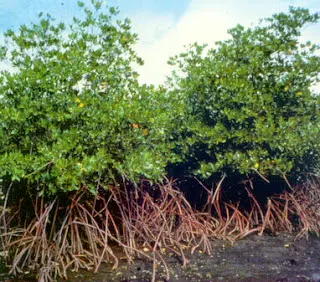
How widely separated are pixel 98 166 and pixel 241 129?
226cm

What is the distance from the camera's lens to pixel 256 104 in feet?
21.2

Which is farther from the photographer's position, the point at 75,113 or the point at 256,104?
the point at 256,104

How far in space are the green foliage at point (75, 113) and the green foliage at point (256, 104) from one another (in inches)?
43.8

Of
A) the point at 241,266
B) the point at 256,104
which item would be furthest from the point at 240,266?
the point at 256,104

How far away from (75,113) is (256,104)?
97.7 inches

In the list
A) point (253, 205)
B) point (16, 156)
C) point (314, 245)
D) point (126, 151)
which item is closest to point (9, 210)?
point (16, 156)

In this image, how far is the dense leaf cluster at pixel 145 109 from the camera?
505 cm

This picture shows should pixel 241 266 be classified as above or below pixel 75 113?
below

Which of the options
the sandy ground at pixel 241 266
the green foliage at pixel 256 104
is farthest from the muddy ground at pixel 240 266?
the green foliage at pixel 256 104

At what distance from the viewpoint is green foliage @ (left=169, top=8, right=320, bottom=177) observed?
21.2ft

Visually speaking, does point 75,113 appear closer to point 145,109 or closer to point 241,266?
point 145,109

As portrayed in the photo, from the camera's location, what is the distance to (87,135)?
5.20 metres

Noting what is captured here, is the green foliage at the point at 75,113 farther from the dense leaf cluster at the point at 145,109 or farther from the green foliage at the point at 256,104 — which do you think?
the green foliage at the point at 256,104

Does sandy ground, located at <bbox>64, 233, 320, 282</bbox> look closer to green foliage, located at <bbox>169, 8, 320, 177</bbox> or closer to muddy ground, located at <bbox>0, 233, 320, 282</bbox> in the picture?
muddy ground, located at <bbox>0, 233, 320, 282</bbox>
